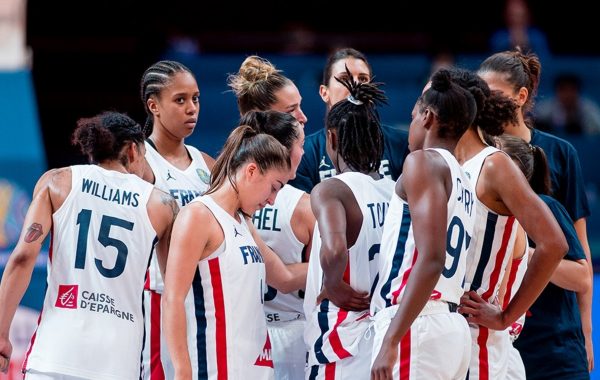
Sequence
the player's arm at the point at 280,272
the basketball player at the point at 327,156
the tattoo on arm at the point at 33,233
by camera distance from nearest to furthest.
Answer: the tattoo on arm at the point at 33,233 → the player's arm at the point at 280,272 → the basketball player at the point at 327,156

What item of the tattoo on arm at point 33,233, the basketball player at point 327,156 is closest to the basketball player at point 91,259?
the tattoo on arm at point 33,233

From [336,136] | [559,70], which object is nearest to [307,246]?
[336,136]

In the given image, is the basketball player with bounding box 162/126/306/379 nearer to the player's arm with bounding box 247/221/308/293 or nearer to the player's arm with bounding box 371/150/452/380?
the player's arm with bounding box 247/221/308/293

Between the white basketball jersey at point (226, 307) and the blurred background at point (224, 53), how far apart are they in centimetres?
423

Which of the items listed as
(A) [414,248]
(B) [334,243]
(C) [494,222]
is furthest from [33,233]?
(C) [494,222]

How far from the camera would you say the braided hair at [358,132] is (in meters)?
4.93

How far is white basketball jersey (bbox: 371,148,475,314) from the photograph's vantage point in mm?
4359

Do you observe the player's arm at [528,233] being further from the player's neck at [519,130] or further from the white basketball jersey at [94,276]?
the white basketball jersey at [94,276]

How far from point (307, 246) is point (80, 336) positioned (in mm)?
1225

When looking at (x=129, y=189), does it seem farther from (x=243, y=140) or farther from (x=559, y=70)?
(x=559, y=70)

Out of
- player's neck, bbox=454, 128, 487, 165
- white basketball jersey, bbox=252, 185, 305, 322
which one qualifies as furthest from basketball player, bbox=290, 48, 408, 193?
player's neck, bbox=454, 128, 487, 165

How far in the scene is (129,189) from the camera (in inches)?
200

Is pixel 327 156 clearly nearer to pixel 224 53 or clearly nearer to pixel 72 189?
pixel 72 189

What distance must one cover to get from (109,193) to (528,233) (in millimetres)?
1941
